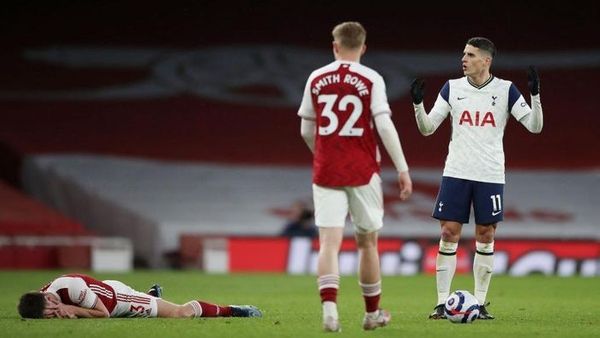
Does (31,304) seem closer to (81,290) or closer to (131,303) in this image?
(81,290)

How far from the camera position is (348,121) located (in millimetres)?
7727

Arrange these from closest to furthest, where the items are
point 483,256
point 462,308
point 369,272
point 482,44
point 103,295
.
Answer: point 369,272 → point 103,295 → point 462,308 → point 482,44 → point 483,256

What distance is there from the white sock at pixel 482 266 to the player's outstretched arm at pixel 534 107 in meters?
0.96

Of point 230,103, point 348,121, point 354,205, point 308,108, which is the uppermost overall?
point 230,103

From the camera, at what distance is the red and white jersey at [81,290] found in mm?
8492

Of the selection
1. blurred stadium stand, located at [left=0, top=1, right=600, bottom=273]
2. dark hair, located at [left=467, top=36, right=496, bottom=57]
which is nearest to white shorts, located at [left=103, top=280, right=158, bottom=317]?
dark hair, located at [left=467, top=36, right=496, bottom=57]

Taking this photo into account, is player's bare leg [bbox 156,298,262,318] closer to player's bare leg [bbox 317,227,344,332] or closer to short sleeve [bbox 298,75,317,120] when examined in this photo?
player's bare leg [bbox 317,227,344,332]

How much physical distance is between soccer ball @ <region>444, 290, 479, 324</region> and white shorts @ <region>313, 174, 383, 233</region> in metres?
1.37

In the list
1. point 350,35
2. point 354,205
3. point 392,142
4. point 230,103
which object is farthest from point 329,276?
point 230,103

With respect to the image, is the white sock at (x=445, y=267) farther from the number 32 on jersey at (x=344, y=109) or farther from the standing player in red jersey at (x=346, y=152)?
the number 32 on jersey at (x=344, y=109)

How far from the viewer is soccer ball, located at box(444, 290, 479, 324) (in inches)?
348

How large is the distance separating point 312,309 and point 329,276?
9.69ft

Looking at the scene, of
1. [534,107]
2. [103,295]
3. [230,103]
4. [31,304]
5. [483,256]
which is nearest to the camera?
[31,304]

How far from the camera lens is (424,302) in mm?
11859
